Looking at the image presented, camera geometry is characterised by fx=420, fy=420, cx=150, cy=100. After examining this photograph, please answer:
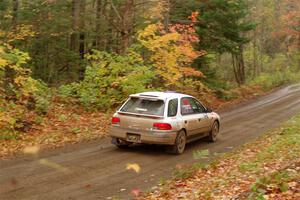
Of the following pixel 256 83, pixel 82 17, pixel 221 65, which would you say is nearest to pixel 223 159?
pixel 82 17

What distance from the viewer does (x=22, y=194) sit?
7887mm

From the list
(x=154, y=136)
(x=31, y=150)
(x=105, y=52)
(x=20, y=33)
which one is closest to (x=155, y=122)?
(x=154, y=136)

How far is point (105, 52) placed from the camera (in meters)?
18.8

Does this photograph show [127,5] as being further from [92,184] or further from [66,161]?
[92,184]

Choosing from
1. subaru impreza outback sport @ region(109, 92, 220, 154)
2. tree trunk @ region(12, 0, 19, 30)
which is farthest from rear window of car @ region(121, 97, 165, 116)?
tree trunk @ region(12, 0, 19, 30)

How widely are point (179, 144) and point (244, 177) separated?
377 centimetres

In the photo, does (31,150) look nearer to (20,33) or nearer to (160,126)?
(160,126)

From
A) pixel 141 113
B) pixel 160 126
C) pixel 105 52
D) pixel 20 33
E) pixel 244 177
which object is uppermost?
pixel 20 33

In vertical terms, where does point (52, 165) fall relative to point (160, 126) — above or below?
below

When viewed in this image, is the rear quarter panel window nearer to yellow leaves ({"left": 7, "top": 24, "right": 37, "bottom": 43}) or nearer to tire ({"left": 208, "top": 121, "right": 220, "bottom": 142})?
tire ({"left": 208, "top": 121, "right": 220, "bottom": 142})

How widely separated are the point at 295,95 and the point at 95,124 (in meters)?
19.6

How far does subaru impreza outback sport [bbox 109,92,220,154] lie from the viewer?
38.3 feet

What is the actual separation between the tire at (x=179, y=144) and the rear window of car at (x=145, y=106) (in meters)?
0.91

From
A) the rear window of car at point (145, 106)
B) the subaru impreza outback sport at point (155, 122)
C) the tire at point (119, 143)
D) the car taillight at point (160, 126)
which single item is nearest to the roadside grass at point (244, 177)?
the subaru impreza outback sport at point (155, 122)
